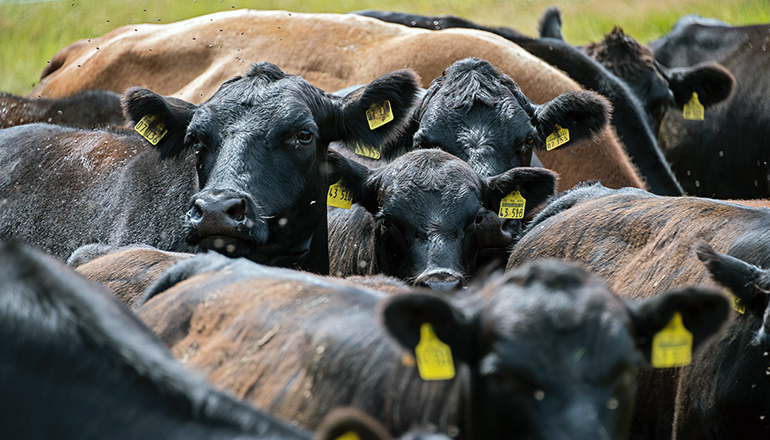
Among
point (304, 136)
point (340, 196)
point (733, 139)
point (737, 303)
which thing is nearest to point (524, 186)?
point (340, 196)

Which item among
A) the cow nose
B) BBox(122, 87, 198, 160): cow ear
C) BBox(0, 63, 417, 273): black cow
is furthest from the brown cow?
the cow nose

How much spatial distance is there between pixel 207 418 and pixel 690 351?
1617mm

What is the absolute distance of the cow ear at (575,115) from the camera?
22.1 ft

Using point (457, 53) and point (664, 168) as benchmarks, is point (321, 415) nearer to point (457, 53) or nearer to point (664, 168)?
point (457, 53)

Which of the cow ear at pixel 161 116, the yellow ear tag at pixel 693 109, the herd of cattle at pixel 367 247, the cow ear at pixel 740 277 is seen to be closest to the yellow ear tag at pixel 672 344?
the herd of cattle at pixel 367 247

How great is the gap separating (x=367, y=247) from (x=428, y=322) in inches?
120

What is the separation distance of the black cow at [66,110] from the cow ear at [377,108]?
3.10 meters

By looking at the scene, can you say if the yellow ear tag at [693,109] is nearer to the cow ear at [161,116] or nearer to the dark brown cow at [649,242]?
the dark brown cow at [649,242]

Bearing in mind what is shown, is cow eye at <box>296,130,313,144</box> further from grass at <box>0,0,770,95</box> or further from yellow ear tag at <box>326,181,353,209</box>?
grass at <box>0,0,770,95</box>

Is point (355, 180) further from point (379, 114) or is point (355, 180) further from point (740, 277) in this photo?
point (740, 277)

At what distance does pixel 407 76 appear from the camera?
5.95 meters

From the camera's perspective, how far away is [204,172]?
546cm

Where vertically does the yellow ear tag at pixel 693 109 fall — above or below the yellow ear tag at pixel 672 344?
below

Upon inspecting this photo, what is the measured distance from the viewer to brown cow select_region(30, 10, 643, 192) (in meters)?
8.40
